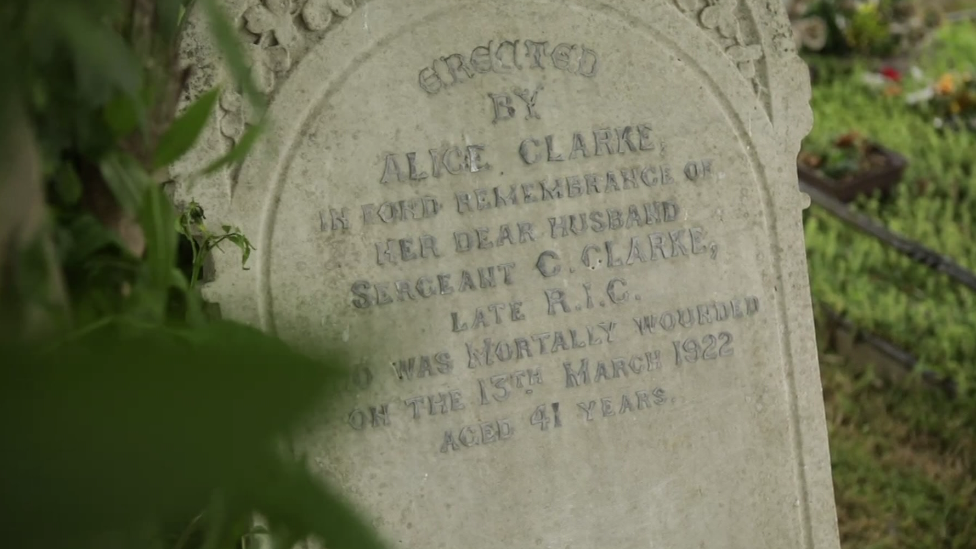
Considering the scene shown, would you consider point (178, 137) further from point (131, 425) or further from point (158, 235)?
point (131, 425)

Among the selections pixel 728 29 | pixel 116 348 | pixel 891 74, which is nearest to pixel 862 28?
pixel 891 74

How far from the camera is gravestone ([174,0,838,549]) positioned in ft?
5.41

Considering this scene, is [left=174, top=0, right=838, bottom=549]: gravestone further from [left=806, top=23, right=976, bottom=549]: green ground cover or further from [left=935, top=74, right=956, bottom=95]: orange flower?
[left=935, top=74, right=956, bottom=95]: orange flower

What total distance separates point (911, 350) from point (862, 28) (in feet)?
7.95

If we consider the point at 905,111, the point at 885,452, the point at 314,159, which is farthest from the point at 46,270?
the point at 905,111

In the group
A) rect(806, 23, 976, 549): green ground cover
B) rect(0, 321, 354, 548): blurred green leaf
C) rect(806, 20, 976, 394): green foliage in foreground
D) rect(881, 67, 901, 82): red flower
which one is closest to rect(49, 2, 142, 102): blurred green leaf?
rect(0, 321, 354, 548): blurred green leaf

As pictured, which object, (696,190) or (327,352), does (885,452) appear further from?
(327,352)

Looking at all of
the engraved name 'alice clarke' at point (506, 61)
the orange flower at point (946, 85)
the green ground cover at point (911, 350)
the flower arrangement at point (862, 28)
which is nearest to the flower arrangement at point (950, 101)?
the orange flower at point (946, 85)

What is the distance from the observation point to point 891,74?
4.63 m

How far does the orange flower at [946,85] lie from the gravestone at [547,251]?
2.83 metres

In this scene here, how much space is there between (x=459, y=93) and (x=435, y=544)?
813 millimetres

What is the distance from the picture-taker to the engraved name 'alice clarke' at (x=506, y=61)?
1.71 metres

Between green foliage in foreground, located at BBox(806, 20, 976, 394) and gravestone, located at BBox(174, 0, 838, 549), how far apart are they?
51.2 inches

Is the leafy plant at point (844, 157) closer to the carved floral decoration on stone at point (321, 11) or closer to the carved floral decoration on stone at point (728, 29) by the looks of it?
the carved floral decoration on stone at point (728, 29)
